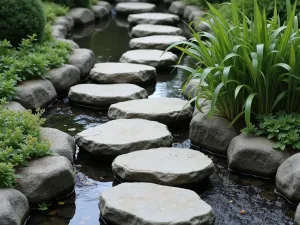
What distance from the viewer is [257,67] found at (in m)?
5.87

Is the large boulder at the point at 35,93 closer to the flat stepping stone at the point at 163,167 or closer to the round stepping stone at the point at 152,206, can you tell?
the flat stepping stone at the point at 163,167

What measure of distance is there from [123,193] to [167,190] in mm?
406

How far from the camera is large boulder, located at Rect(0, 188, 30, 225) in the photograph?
4.39m

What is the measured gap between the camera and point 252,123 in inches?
245

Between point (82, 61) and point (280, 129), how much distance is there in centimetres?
420

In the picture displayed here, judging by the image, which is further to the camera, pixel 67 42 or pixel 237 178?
pixel 67 42

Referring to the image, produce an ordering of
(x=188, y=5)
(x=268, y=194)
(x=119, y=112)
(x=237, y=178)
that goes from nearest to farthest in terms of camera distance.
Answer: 1. (x=268, y=194)
2. (x=237, y=178)
3. (x=119, y=112)
4. (x=188, y=5)

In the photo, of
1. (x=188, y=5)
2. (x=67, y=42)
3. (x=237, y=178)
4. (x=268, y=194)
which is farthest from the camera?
(x=188, y=5)

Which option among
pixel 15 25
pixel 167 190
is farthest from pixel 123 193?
pixel 15 25

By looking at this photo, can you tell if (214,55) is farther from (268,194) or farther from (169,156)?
(268,194)

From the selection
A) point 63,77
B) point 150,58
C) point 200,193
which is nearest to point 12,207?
point 200,193

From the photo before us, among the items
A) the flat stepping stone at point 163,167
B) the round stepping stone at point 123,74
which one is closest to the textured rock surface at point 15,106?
the flat stepping stone at point 163,167

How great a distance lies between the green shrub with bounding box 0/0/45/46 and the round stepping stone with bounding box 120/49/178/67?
1718mm

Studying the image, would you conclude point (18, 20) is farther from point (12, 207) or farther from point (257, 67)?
point (12, 207)
